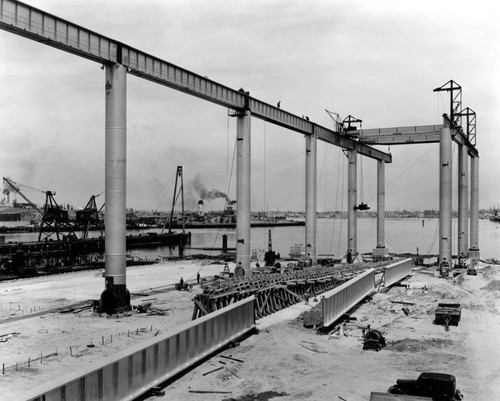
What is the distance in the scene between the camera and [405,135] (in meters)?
51.3

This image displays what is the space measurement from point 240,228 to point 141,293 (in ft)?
28.4

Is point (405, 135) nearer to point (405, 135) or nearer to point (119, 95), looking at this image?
point (405, 135)

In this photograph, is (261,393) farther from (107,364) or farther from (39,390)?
(39,390)

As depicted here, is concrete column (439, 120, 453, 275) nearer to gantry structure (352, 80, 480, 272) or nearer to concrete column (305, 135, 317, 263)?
gantry structure (352, 80, 480, 272)

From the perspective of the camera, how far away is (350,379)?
40.2 feet

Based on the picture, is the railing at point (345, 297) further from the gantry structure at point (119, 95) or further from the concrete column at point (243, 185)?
the concrete column at point (243, 185)

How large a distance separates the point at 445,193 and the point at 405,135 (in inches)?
370

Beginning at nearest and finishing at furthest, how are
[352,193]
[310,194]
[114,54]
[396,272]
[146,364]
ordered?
[146,364]
[114,54]
[396,272]
[310,194]
[352,193]

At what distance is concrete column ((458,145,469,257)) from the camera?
5412 centimetres

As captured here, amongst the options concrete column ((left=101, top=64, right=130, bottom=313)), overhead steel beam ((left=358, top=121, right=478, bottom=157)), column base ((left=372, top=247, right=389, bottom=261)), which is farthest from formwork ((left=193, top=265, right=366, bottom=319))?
column base ((left=372, top=247, right=389, bottom=261))

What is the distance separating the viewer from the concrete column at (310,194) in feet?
145

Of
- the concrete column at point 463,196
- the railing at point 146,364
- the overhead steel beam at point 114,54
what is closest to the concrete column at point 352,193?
the concrete column at point 463,196

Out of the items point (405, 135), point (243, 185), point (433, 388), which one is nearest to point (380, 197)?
point (405, 135)

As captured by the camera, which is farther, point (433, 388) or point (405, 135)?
point (405, 135)
